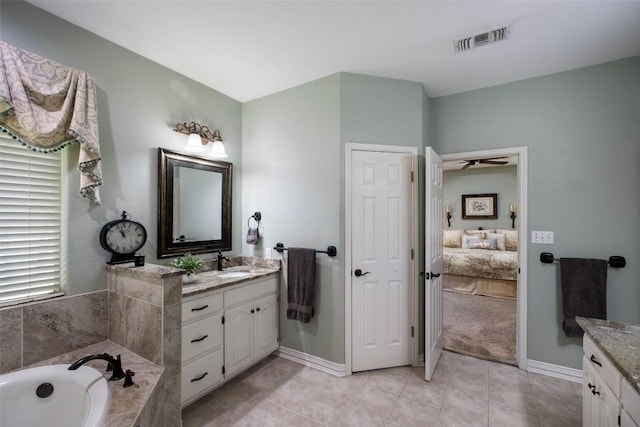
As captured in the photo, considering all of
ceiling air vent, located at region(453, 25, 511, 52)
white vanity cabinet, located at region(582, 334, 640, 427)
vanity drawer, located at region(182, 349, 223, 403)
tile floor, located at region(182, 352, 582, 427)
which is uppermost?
ceiling air vent, located at region(453, 25, 511, 52)

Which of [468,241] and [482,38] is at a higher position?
[482,38]

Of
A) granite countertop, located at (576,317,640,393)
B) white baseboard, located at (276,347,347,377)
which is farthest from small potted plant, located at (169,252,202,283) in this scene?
granite countertop, located at (576,317,640,393)

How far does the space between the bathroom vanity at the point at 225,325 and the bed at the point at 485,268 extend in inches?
147

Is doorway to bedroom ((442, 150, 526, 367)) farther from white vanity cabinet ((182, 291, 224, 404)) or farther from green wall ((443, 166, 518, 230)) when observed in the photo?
white vanity cabinet ((182, 291, 224, 404))

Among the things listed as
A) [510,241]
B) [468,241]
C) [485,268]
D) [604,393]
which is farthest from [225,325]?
[510,241]

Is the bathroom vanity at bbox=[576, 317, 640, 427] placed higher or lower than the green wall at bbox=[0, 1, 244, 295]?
lower

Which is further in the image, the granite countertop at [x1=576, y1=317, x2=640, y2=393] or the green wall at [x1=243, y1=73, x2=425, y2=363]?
the green wall at [x1=243, y1=73, x2=425, y2=363]

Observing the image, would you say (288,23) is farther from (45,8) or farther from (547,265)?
(547,265)

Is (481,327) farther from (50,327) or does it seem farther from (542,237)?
(50,327)

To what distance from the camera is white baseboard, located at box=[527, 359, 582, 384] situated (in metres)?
2.30

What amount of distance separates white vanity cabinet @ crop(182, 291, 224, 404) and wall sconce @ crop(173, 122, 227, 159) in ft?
4.29

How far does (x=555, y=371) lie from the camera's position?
7.75 feet

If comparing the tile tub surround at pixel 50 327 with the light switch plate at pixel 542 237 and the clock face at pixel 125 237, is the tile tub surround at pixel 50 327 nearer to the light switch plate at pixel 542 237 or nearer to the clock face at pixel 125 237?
the clock face at pixel 125 237

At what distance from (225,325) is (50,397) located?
100 cm
